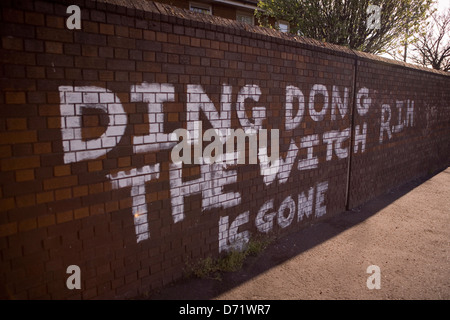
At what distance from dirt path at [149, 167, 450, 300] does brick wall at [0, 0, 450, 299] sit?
1.13 ft

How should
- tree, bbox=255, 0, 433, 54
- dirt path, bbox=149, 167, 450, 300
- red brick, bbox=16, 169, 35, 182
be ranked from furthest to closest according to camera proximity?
tree, bbox=255, 0, 433, 54, dirt path, bbox=149, 167, 450, 300, red brick, bbox=16, 169, 35, 182

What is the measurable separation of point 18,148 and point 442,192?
7780 mm

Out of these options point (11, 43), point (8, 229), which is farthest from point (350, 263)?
point (11, 43)

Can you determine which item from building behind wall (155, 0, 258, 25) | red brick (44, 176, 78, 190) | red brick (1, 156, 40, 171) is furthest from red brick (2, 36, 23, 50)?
building behind wall (155, 0, 258, 25)

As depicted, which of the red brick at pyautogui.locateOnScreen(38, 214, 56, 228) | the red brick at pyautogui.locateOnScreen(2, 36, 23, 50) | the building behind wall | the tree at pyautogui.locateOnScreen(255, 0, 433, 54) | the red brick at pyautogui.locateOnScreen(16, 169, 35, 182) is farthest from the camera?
the building behind wall

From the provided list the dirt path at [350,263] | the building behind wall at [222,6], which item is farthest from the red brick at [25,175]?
the building behind wall at [222,6]

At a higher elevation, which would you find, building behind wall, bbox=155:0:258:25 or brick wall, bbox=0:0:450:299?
building behind wall, bbox=155:0:258:25

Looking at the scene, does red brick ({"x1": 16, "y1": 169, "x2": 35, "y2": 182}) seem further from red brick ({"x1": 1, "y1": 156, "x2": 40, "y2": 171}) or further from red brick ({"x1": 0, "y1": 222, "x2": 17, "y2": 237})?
red brick ({"x1": 0, "y1": 222, "x2": 17, "y2": 237})

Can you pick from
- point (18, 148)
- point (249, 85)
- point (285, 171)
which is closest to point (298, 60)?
point (249, 85)

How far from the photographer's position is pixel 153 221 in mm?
2920

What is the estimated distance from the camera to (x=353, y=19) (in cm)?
802

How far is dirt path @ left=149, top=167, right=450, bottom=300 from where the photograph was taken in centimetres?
310

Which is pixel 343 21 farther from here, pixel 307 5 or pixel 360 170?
pixel 360 170
